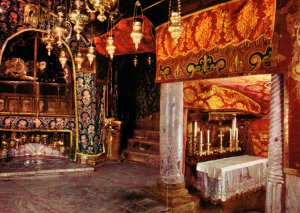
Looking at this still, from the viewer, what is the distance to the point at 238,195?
5.49 meters

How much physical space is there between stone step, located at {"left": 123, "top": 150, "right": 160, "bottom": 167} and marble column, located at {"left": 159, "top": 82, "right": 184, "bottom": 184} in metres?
3.24

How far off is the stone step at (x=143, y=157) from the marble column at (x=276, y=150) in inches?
205

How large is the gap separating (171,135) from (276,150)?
2163mm

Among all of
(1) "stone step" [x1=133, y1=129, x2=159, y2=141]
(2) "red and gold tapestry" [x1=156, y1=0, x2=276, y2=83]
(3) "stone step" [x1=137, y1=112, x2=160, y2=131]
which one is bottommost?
(1) "stone step" [x1=133, y1=129, x2=159, y2=141]

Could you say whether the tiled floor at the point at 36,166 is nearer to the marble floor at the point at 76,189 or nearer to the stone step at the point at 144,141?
the marble floor at the point at 76,189

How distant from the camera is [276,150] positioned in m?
2.89

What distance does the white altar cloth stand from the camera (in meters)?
5.07

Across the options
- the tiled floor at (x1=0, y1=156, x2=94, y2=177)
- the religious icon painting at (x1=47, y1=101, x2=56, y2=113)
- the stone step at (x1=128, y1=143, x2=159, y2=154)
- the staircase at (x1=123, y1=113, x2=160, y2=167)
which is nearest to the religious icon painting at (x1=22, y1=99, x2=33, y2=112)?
the religious icon painting at (x1=47, y1=101, x2=56, y2=113)

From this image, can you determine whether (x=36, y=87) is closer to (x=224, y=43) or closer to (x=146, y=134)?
(x=146, y=134)

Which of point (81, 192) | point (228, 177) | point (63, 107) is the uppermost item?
point (63, 107)

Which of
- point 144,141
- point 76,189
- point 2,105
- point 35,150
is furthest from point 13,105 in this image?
point 144,141

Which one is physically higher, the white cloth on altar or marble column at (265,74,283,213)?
marble column at (265,74,283,213)

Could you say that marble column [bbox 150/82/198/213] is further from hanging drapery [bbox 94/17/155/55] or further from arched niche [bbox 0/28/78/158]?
arched niche [bbox 0/28/78/158]

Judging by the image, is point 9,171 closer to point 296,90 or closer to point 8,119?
point 8,119
